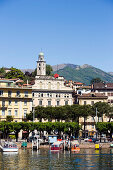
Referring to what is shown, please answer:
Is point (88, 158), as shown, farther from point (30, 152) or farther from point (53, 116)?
point (53, 116)

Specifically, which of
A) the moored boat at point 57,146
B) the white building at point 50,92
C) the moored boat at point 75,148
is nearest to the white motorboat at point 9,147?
the moored boat at point 57,146

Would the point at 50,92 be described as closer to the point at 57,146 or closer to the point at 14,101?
the point at 14,101

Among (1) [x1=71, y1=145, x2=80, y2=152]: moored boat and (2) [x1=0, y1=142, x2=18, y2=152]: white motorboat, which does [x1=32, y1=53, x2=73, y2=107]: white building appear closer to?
(1) [x1=71, y1=145, x2=80, y2=152]: moored boat

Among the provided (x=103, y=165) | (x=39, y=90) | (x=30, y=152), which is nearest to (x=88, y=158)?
(x=103, y=165)

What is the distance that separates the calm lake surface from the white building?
5266cm

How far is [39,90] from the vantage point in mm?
172625

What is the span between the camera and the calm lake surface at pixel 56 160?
92125 millimetres

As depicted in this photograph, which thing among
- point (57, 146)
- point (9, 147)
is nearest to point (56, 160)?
point (9, 147)

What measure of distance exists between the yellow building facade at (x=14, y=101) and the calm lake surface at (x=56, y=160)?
3298 cm

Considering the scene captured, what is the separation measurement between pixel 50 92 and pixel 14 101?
23.2 meters

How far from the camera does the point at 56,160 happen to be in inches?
4003

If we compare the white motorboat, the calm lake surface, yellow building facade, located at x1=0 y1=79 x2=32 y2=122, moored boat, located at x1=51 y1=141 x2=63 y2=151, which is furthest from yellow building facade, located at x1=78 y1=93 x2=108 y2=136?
the white motorboat

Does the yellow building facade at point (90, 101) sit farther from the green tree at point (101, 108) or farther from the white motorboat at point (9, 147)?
the white motorboat at point (9, 147)

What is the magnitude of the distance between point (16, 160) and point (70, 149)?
76.5ft
